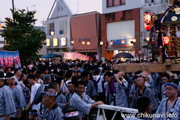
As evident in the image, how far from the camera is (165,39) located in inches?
370

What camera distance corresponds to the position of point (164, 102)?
11.8 ft

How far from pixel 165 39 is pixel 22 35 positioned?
13364 millimetres

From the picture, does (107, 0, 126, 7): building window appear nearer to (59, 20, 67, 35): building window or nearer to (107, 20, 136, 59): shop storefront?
(107, 20, 136, 59): shop storefront

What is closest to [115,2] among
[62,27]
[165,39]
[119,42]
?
[119,42]

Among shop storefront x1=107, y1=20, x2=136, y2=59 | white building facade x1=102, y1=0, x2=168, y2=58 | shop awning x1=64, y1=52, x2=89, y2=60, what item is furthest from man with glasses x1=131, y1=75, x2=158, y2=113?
shop awning x1=64, y1=52, x2=89, y2=60

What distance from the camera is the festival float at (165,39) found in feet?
22.3

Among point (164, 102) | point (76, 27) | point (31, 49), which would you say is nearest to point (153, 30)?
point (164, 102)

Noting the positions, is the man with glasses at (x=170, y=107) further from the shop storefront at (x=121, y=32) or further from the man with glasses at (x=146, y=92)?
the shop storefront at (x=121, y=32)

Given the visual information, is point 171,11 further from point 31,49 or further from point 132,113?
point 31,49

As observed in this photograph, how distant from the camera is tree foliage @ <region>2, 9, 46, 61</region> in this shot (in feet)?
56.5

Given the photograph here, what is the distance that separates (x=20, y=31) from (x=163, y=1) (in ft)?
63.1

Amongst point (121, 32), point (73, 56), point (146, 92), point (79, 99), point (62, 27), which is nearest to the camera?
point (79, 99)

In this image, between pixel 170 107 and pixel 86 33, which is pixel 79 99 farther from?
pixel 86 33

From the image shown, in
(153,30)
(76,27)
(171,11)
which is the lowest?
(153,30)
